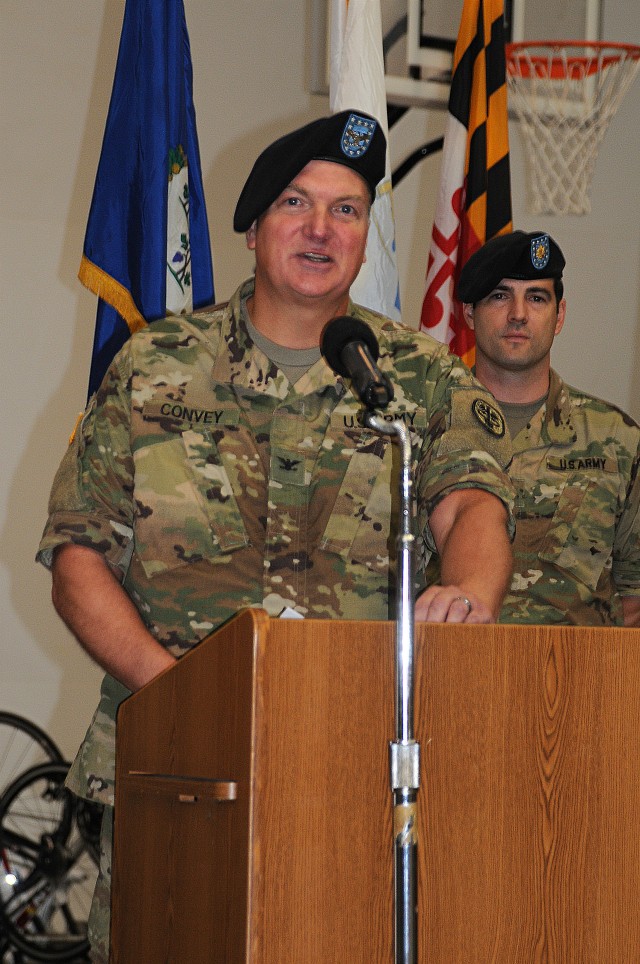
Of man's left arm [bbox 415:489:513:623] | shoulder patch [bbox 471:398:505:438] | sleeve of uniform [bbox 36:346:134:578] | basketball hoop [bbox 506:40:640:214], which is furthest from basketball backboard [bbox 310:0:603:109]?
man's left arm [bbox 415:489:513:623]

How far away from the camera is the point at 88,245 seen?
304 cm

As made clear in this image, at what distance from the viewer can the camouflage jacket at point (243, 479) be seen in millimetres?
1988

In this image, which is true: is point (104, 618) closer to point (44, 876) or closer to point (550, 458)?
point (550, 458)

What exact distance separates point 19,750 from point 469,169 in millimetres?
2617

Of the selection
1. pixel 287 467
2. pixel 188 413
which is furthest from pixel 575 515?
pixel 188 413

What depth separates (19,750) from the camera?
443 cm

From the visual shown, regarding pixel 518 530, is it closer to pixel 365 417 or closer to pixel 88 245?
pixel 88 245

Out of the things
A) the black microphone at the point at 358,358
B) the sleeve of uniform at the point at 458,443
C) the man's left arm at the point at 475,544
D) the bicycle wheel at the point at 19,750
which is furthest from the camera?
the bicycle wheel at the point at 19,750

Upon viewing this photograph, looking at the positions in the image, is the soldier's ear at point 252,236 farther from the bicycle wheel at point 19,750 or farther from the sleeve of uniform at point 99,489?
the bicycle wheel at point 19,750

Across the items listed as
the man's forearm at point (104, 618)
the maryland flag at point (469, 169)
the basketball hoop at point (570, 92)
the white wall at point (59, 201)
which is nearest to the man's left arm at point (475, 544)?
the man's forearm at point (104, 618)

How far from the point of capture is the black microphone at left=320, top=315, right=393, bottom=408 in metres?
1.35

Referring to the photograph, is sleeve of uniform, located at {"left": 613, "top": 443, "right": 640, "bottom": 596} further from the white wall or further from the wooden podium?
the white wall

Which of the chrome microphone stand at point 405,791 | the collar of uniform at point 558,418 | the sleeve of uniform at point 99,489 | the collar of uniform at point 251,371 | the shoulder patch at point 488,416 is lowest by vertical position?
the chrome microphone stand at point 405,791

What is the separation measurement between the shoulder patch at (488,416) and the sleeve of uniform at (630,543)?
1.12 m
